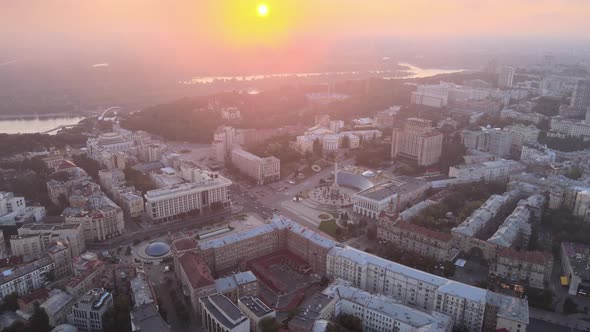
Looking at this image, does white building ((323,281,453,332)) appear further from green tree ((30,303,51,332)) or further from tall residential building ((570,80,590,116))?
tall residential building ((570,80,590,116))

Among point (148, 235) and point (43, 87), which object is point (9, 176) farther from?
point (43, 87)

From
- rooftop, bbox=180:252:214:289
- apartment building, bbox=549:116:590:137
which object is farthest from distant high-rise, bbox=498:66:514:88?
rooftop, bbox=180:252:214:289

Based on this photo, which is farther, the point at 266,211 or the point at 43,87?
the point at 43,87

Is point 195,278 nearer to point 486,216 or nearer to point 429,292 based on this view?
point 429,292

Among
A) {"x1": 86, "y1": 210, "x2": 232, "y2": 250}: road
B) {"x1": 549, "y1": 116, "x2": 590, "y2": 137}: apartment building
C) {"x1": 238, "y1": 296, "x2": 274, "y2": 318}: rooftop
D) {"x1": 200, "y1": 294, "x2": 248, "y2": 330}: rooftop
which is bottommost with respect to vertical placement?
{"x1": 86, "y1": 210, "x2": 232, "y2": 250}: road

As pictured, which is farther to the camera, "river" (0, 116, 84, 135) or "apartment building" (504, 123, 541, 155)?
"river" (0, 116, 84, 135)

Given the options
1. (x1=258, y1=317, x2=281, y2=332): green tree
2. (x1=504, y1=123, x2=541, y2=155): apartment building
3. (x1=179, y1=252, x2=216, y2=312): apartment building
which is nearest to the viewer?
(x1=258, y1=317, x2=281, y2=332): green tree

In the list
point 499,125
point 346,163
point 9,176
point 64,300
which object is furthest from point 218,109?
point 64,300
